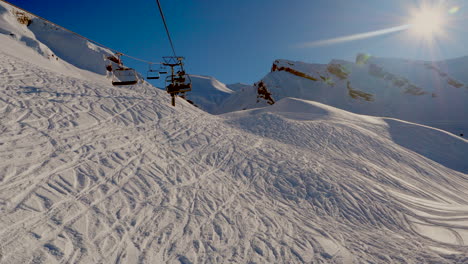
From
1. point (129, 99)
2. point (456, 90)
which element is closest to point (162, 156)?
point (129, 99)

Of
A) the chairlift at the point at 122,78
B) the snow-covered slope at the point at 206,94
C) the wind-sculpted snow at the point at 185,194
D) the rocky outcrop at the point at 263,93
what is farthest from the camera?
the snow-covered slope at the point at 206,94

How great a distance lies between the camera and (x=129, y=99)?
12.1 metres

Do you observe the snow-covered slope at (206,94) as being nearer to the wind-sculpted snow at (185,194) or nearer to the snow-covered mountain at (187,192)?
the snow-covered mountain at (187,192)

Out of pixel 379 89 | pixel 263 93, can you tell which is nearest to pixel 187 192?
pixel 263 93

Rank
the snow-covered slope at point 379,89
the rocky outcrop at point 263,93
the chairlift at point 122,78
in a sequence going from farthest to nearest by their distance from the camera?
the rocky outcrop at point 263,93 → the snow-covered slope at point 379,89 → the chairlift at point 122,78

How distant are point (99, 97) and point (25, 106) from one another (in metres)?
3.62

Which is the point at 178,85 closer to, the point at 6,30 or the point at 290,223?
the point at 290,223

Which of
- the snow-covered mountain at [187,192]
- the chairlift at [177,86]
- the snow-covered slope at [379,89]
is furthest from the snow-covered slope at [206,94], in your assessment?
the snow-covered mountain at [187,192]

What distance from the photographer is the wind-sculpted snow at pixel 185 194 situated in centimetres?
408

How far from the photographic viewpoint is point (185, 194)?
19.6ft

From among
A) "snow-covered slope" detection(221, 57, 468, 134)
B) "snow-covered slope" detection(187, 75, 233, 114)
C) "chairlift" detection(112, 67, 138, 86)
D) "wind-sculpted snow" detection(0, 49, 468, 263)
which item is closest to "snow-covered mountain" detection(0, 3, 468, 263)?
"wind-sculpted snow" detection(0, 49, 468, 263)

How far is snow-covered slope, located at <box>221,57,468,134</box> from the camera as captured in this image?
40.4m

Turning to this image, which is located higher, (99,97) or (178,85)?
(178,85)

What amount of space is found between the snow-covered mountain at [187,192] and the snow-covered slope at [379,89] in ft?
111
